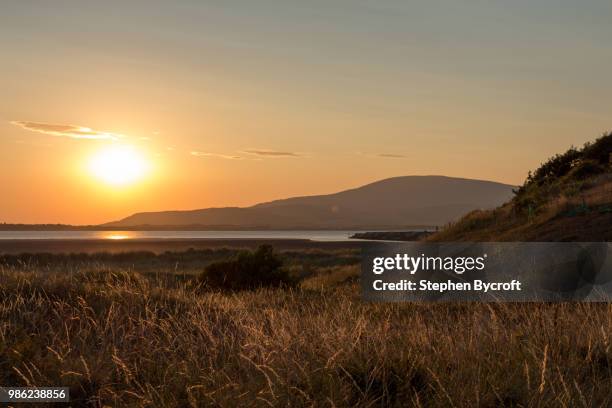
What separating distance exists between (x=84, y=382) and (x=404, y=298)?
9.66 meters

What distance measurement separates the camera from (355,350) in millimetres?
7199

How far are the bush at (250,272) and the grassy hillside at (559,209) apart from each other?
9272 millimetres

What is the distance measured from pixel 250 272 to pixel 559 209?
42.4 ft

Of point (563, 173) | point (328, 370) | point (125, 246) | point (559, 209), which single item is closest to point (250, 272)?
point (559, 209)

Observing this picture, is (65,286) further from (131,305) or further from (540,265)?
(540,265)

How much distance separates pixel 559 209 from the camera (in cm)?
2734

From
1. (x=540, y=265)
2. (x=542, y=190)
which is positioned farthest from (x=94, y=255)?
(x=540, y=265)

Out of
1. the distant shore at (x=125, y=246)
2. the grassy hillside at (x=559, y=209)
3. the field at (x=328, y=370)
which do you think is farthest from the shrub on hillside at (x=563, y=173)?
the distant shore at (x=125, y=246)

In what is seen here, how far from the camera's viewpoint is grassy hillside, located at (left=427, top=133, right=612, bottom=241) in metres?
24.2

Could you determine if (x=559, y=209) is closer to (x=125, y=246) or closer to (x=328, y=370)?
(x=328, y=370)

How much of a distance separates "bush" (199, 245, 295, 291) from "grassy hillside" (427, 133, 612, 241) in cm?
927

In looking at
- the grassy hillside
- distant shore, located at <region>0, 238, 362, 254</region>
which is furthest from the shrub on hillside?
distant shore, located at <region>0, 238, 362, 254</region>

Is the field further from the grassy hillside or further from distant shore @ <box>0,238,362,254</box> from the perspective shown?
distant shore @ <box>0,238,362,254</box>

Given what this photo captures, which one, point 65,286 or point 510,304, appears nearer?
point 65,286
